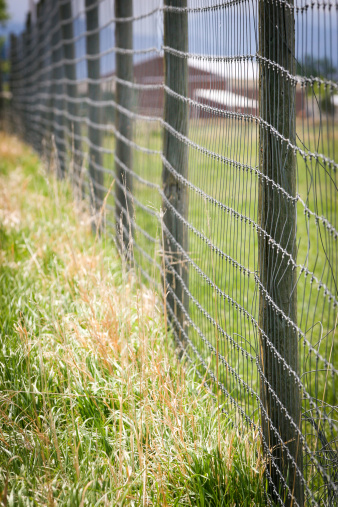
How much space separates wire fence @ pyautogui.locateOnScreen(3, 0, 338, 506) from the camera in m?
1.77

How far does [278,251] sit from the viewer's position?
1.90m

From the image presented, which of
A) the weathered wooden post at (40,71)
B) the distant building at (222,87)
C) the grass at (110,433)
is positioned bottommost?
the grass at (110,433)

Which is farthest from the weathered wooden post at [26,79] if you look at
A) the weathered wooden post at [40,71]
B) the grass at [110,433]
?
the grass at [110,433]

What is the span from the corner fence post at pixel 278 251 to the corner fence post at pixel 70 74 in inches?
182

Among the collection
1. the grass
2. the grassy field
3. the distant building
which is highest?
the distant building

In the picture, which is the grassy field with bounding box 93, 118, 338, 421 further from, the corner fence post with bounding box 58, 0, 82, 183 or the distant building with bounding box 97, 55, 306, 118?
the corner fence post with bounding box 58, 0, 82, 183

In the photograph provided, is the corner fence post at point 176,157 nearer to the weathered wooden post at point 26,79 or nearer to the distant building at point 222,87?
the distant building at point 222,87

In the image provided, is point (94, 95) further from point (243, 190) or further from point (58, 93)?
point (243, 190)

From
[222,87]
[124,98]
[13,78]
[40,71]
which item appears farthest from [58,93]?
[13,78]

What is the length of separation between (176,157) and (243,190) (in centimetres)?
114

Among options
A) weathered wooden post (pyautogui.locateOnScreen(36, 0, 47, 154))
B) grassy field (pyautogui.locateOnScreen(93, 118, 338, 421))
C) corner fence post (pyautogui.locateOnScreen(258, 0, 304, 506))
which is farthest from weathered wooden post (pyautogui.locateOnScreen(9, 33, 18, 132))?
corner fence post (pyautogui.locateOnScreen(258, 0, 304, 506))

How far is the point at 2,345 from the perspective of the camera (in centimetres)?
280

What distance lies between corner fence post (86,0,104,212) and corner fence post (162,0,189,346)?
2228 mm

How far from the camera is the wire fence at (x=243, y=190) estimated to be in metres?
1.77
